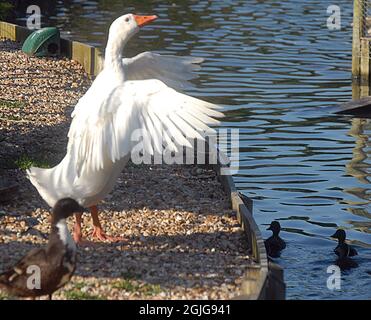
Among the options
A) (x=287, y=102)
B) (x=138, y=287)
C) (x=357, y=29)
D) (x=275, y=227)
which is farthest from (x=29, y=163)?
(x=357, y=29)

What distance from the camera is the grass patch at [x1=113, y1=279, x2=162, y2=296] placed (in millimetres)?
8883

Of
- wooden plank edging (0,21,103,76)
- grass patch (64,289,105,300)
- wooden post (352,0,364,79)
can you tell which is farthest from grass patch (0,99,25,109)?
wooden post (352,0,364,79)

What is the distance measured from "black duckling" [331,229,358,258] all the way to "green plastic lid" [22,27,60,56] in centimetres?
1166

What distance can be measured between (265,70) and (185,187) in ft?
41.9

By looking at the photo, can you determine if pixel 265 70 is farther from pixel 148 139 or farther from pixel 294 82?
pixel 148 139

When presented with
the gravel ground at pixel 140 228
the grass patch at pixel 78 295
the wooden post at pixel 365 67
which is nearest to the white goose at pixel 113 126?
the gravel ground at pixel 140 228

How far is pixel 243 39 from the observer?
2975 centimetres

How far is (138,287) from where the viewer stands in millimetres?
8984

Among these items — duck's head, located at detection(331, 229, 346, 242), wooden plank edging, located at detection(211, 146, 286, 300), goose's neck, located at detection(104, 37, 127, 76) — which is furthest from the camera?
duck's head, located at detection(331, 229, 346, 242)

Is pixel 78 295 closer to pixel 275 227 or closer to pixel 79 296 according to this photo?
pixel 79 296

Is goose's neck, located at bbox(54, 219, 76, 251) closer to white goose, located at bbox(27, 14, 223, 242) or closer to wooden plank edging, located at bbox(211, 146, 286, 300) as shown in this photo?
white goose, located at bbox(27, 14, 223, 242)

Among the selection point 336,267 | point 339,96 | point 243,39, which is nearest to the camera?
point 336,267
